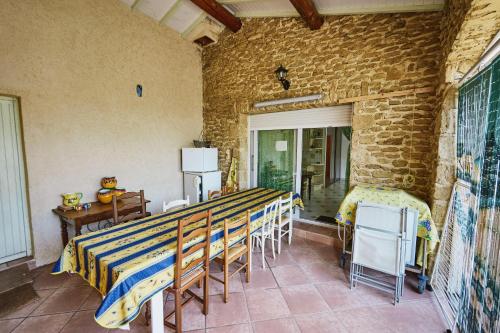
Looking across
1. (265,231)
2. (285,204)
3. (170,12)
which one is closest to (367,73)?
(285,204)

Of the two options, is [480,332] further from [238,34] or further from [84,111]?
[238,34]

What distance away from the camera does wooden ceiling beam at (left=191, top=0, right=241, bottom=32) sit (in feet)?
12.0

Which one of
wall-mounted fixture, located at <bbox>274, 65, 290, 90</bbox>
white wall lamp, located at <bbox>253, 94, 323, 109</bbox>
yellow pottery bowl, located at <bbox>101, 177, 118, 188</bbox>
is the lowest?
yellow pottery bowl, located at <bbox>101, 177, 118, 188</bbox>

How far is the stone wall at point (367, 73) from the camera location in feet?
9.43

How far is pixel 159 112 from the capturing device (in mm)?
4258

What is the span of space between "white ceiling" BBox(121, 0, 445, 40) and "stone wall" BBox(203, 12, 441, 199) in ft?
0.42

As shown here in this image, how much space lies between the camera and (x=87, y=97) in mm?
3225

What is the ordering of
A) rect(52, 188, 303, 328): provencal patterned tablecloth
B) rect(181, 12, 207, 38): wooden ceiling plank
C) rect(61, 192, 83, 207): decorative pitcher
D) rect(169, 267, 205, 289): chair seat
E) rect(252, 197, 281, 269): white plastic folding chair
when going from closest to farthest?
1. rect(52, 188, 303, 328): provencal patterned tablecloth
2. rect(169, 267, 205, 289): chair seat
3. rect(252, 197, 281, 269): white plastic folding chair
4. rect(61, 192, 83, 207): decorative pitcher
5. rect(181, 12, 207, 38): wooden ceiling plank

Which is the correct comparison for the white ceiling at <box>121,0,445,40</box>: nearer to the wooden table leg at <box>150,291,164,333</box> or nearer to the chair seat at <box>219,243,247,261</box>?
the chair seat at <box>219,243,247,261</box>

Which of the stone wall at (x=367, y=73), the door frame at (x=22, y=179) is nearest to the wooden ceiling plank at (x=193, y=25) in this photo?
the stone wall at (x=367, y=73)

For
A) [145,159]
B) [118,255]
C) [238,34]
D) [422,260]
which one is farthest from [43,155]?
[422,260]

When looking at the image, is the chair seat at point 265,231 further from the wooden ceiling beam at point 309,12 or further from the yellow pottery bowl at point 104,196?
the wooden ceiling beam at point 309,12

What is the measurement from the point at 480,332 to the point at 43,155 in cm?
470

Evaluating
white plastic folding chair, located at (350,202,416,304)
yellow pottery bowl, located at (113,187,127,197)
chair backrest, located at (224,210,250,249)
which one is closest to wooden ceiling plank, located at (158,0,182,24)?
yellow pottery bowl, located at (113,187,127,197)
